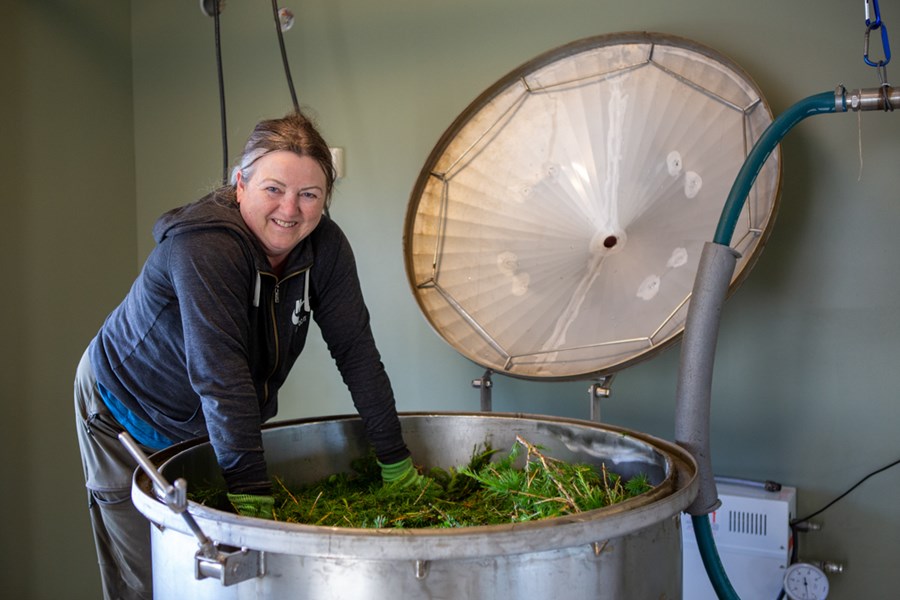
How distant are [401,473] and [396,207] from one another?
99 centimetres

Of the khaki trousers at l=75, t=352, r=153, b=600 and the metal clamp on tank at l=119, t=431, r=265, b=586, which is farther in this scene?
the khaki trousers at l=75, t=352, r=153, b=600

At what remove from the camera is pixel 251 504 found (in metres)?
1.17

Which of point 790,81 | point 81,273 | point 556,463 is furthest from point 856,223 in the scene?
point 81,273

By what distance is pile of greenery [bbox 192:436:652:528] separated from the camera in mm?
1201

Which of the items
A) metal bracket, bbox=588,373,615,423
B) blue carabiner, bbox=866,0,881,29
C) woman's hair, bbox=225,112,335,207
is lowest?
metal bracket, bbox=588,373,615,423

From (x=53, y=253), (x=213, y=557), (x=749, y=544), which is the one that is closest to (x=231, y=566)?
(x=213, y=557)

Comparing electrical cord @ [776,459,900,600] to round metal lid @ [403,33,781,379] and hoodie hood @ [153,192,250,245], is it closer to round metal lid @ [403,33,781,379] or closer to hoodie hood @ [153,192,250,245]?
round metal lid @ [403,33,781,379]

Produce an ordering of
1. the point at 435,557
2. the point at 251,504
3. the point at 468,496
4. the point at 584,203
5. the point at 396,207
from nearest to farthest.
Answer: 1. the point at 435,557
2. the point at 251,504
3. the point at 468,496
4. the point at 584,203
5. the point at 396,207

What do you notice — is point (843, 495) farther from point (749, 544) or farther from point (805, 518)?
point (749, 544)

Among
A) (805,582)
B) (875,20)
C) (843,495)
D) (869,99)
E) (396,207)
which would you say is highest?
(875,20)

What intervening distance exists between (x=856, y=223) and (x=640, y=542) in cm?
109

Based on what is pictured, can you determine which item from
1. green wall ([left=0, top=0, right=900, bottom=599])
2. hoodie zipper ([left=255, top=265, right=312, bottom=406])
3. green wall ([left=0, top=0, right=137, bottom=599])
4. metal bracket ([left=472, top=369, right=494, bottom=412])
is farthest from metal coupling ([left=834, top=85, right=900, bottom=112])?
green wall ([left=0, top=0, right=137, bottom=599])

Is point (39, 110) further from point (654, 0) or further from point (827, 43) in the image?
point (827, 43)

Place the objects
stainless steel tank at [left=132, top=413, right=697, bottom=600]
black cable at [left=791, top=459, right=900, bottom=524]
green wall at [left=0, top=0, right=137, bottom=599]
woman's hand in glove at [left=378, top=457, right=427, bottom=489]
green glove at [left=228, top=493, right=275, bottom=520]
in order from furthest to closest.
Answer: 1. green wall at [left=0, top=0, right=137, bottom=599]
2. black cable at [left=791, top=459, right=900, bottom=524]
3. woman's hand in glove at [left=378, top=457, right=427, bottom=489]
4. green glove at [left=228, top=493, right=275, bottom=520]
5. stainless steel tank at [left=132, top=413, right=697, bottom=600]
